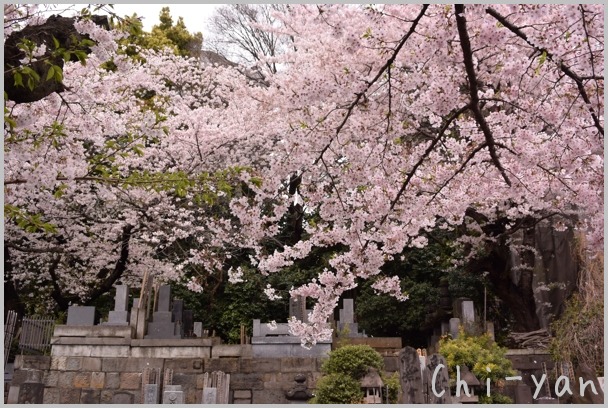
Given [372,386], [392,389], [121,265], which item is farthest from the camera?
[121,265]

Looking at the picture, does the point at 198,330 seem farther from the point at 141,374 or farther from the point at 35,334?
the point at 35,334

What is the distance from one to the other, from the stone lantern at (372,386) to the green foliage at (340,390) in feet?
0.31

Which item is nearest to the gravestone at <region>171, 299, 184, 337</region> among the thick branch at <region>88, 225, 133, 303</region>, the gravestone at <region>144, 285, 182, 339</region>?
the gravestone at <region>144, 285, 182, 339</region>

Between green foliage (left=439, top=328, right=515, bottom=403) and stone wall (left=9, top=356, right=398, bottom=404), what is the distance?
1762mm

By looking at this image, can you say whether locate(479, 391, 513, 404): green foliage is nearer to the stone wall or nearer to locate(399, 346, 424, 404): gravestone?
locate(399, 346, 424, 404): gravestone

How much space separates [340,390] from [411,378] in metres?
2.09

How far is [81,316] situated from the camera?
39.5ft

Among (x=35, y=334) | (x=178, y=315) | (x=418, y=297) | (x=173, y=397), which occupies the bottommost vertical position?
(x=173, y=397)

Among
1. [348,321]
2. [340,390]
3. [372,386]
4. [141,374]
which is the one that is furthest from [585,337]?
[141,374]

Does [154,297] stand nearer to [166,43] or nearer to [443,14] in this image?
[443,14]

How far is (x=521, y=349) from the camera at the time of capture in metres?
11.3

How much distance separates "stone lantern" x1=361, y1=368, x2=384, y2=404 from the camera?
8672mm

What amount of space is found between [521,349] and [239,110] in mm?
7788

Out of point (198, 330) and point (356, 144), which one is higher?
point (356, 144)
